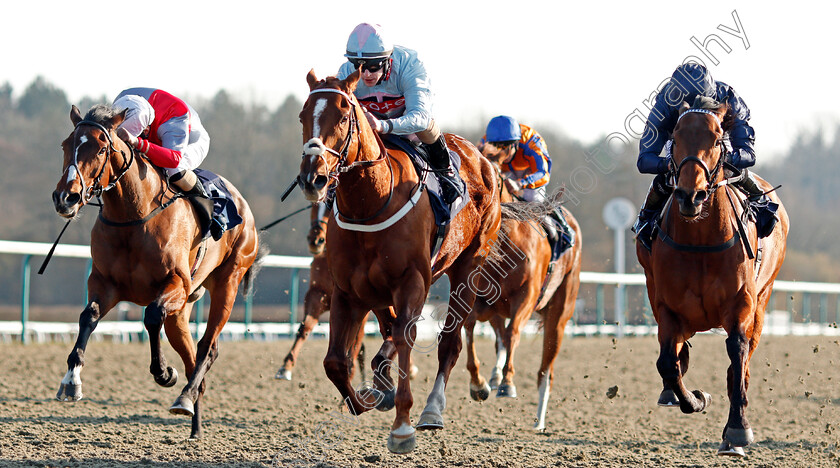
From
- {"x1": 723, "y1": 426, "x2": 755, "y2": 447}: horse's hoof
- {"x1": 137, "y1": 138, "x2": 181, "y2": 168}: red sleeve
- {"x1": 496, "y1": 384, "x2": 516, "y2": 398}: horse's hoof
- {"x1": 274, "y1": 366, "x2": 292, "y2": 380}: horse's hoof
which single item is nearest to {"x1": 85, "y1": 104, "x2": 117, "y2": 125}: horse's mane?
{"x1": 137, "y1": 138, "x2": 181, "y2": 168}: red sleeve

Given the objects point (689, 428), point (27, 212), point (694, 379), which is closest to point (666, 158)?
point (689, 428)

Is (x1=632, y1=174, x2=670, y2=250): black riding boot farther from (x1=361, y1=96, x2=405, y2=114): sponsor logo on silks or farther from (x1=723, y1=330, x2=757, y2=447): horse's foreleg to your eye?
(x1=361, y1=96, x2=405, y2=114): sponsor logo on silks

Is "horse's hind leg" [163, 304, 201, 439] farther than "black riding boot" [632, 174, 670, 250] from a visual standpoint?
Yes

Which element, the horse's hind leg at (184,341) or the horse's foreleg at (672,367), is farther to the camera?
the horse's hind leg at (184,341)

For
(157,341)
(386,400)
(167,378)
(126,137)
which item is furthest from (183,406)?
(126,137)

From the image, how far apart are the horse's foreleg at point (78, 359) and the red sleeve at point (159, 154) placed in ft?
3.17

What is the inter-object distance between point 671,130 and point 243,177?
30028 millimetres

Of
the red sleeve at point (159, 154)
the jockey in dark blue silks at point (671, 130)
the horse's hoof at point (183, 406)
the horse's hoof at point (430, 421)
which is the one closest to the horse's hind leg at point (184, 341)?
the horse's hoof at point (183, 406)

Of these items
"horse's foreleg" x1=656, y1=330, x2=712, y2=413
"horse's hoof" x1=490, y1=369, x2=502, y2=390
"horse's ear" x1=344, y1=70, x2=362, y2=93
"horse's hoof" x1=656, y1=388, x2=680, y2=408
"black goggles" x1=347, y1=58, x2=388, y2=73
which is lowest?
"horse's hoof" x1=490, y1=369, x2=502, y2=390

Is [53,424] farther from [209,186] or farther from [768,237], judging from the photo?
[768,237]

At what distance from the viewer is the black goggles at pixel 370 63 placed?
5188mm

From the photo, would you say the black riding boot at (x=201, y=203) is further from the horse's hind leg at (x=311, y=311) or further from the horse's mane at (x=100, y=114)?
the horse's hind leg at (x=311, y=311)

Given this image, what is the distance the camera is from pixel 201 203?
6.33 meters

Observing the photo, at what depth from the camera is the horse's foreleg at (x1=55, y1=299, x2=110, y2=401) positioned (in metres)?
5.14
